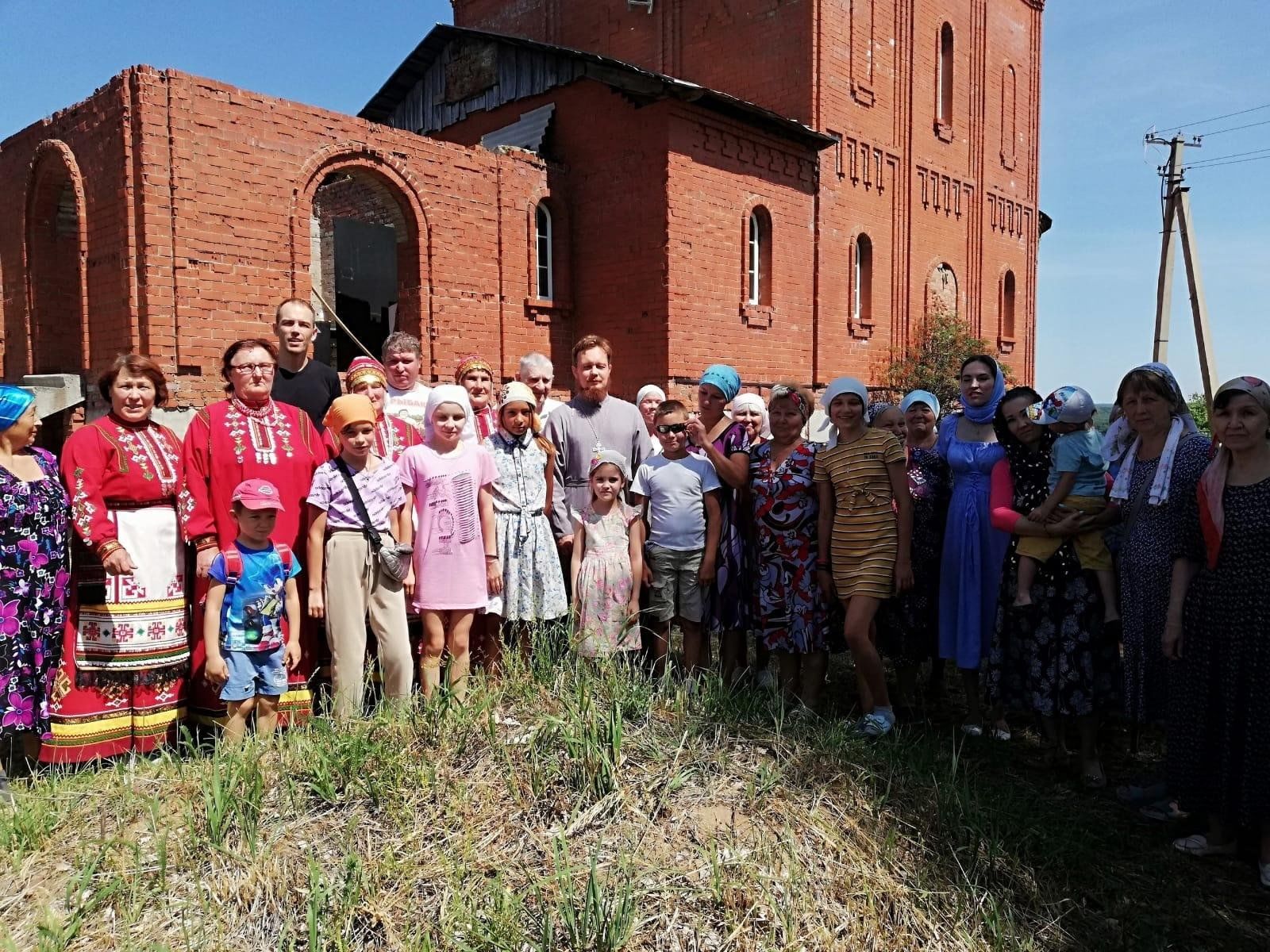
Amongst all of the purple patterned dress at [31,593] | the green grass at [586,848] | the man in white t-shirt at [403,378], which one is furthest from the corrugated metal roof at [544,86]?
the green grass at [586,848]

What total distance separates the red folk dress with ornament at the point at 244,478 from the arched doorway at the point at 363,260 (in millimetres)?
6832

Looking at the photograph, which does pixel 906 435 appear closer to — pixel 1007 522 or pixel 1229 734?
pixel 1007 522

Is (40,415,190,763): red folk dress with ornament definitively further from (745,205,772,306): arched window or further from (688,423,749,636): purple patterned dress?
(745,205,772,306): arched window

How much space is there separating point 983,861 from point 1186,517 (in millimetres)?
1718

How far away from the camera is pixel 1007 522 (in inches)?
158

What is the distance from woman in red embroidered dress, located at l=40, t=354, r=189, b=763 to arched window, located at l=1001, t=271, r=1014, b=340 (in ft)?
63.7

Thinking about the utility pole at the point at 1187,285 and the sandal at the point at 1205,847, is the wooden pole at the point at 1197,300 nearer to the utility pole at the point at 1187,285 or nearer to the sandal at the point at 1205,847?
the utility pole at the point at 1187,285

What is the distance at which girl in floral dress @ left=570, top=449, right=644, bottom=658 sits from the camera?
13.8 ft

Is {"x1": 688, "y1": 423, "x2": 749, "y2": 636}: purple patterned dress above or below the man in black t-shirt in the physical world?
below

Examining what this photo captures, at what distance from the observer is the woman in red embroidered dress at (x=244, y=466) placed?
11.6 ft

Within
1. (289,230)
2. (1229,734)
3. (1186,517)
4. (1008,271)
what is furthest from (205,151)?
(1008,271)

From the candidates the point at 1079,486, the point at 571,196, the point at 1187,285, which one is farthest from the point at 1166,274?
the point at 1079,486

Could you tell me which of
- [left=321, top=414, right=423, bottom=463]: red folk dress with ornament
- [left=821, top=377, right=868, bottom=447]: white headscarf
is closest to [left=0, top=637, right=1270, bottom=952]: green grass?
[left=321, top=414, right=423, bottom=463]: red folk dress with ornament

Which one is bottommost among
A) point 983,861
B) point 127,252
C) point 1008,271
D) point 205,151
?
point 983,861
